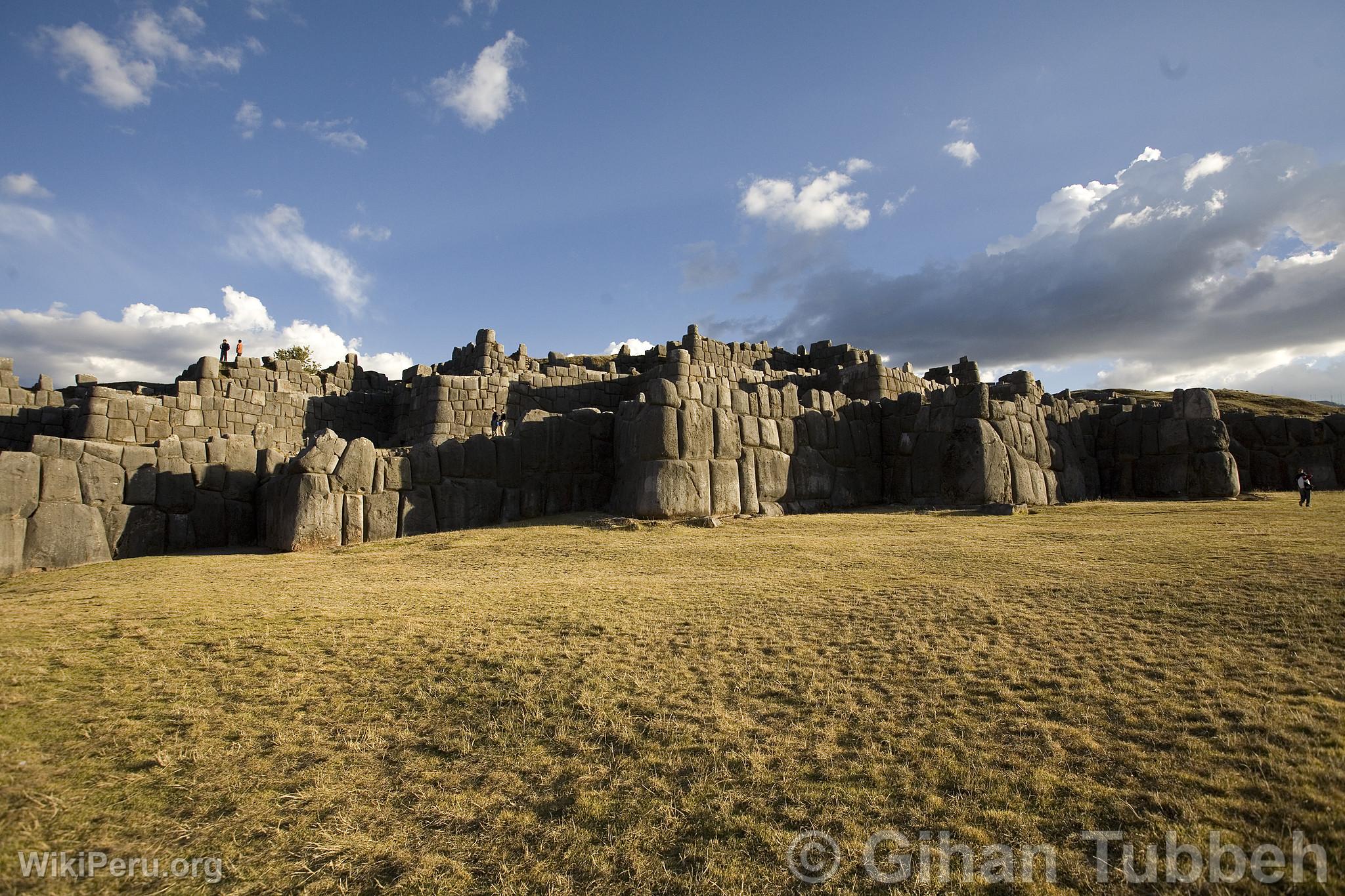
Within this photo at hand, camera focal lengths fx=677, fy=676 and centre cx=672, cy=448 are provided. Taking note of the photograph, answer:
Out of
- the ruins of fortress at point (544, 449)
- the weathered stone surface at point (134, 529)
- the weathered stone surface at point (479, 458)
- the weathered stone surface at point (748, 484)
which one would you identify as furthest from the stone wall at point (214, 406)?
the weathered stone surface at point (748, 484)

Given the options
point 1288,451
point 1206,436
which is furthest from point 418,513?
point 1288,451

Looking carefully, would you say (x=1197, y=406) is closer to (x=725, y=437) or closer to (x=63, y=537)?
(x=725, y=437)

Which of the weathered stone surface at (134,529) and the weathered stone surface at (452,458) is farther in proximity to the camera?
the weathered stone surface at (452,458)

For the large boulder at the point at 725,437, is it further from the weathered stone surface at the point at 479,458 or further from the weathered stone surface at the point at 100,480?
the weathered stone surface at the point at 100,480

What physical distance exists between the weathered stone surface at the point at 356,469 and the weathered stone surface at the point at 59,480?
5097mm

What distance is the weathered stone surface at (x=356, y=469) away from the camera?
1745 centimetres

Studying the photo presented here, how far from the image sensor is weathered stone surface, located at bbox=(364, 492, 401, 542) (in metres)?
17.9

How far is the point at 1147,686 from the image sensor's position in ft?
22.3

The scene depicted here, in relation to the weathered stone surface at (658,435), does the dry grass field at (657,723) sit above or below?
below

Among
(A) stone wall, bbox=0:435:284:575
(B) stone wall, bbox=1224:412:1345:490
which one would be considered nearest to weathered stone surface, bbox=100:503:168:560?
(A) stone wall, bbox=0:435:284:575

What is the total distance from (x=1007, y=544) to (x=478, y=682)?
1267 cm

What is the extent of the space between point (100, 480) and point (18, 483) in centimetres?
158

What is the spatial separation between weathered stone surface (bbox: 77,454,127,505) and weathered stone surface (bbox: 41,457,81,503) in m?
0.12

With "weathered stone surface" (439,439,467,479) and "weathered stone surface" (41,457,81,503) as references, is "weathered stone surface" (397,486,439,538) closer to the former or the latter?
"weathered stone surface" (439,439,467,479)
